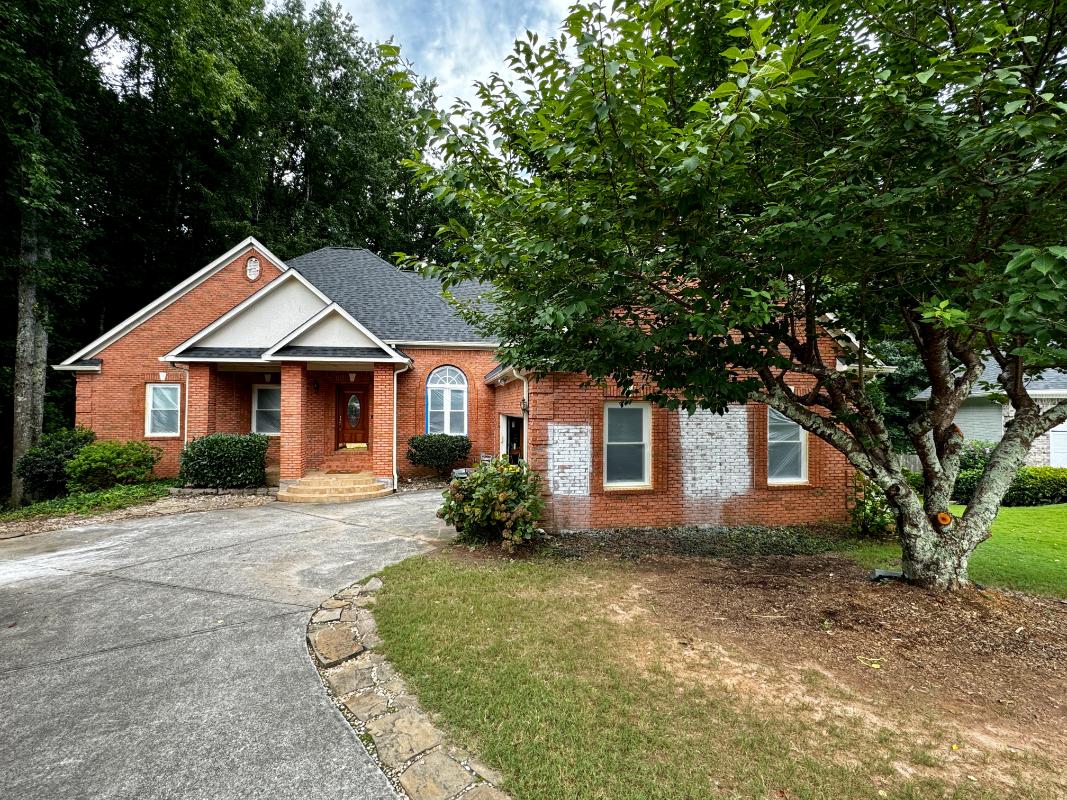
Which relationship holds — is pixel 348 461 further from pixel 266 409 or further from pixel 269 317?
pixel 269 317

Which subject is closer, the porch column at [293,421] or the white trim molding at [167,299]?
the porch column at [293,421]

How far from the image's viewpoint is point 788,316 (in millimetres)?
5254

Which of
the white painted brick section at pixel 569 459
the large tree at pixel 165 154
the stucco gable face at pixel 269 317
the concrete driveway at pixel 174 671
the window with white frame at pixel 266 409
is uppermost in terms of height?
the large tree at pixel 165 154

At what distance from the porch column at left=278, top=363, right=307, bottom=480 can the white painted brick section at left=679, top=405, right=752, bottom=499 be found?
9.11m

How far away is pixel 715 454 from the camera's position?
8.27 metres

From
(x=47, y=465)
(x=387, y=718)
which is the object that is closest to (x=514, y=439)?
(x=387, y=718)

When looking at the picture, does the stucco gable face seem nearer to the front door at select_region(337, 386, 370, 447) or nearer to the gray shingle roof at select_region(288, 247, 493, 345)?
the gray shingle roof at select_region(288, 247, 493, 345)

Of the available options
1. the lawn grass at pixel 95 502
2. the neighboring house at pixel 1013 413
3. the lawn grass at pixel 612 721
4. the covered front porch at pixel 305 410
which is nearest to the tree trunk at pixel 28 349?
the lawn grass at pixel 95 502

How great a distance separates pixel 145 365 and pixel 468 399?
10022mm

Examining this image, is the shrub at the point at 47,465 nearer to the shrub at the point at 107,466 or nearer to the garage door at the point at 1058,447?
the shrub at the point at 107,466

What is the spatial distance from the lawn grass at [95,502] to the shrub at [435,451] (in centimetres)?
603

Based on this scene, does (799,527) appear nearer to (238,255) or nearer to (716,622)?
(716,622)

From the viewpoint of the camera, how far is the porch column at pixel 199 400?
1217 cm

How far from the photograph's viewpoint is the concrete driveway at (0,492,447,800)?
2.56m
